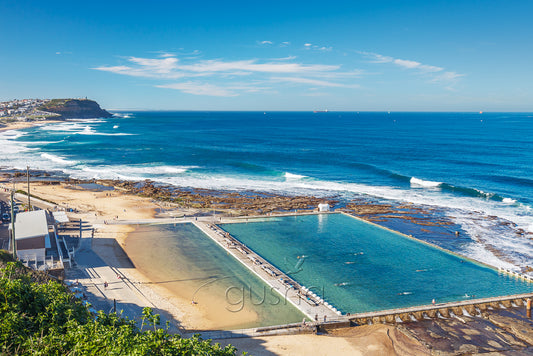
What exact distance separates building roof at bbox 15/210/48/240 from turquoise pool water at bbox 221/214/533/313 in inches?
642

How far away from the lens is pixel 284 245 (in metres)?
35.1

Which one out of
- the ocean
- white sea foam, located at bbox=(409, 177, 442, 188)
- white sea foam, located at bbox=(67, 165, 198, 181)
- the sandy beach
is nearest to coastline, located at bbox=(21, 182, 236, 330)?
the sandy beach

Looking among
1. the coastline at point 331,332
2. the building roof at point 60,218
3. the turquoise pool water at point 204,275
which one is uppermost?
the building roof at point 60,218

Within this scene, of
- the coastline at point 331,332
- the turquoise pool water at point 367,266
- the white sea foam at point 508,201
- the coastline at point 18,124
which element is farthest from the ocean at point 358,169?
the coastline at point 18,124

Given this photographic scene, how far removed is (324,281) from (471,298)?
9850mm

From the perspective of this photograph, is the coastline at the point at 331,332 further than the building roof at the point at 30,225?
No

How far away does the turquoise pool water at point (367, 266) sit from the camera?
86.2 ft

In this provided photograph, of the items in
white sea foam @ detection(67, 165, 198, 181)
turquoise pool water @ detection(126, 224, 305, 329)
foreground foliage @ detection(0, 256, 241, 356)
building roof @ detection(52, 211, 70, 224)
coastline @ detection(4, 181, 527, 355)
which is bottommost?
coastline @ detection(4, 181, 527, 355)

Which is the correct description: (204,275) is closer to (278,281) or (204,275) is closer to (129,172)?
(278,281)

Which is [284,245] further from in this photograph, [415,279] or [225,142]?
[225,142]

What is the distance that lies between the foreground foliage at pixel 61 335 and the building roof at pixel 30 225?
1581 centimetres

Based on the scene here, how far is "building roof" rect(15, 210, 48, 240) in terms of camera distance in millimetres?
27109

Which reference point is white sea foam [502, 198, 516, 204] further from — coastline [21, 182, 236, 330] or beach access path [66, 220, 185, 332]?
beach access path [66, 220, 185, 332]

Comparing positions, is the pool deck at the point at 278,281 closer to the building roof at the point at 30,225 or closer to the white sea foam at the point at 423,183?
the building roof at the point at 30,225
